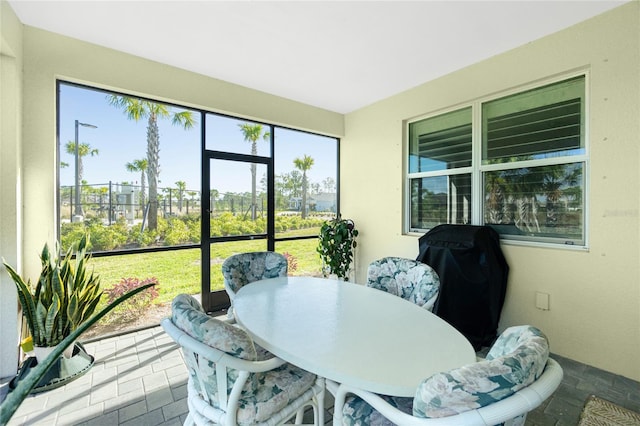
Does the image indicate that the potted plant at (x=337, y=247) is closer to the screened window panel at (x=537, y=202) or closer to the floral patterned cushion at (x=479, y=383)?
the screened window panel at (x=537, y=202)

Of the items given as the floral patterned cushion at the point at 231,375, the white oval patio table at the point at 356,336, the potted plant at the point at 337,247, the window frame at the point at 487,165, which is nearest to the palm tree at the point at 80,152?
the white oval patio table at the point at 356,336

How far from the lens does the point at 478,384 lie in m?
0.80

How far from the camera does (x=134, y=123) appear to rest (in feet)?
10.3

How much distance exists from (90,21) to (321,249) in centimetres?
339

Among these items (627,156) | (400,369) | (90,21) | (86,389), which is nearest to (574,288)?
(627,156)

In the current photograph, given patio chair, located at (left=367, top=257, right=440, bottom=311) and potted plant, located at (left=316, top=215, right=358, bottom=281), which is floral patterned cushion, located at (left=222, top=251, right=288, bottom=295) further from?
potted plant, located at (left=316, top=215, right=358, bottom=281)

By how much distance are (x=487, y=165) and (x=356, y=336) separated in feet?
8.58

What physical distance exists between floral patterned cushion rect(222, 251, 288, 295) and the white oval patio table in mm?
444

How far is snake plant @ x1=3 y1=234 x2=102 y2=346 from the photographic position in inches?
84.7

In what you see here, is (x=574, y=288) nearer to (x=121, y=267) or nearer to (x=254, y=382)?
(x=254, y=382)

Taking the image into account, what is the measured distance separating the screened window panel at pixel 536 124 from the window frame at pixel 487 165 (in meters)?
0.04

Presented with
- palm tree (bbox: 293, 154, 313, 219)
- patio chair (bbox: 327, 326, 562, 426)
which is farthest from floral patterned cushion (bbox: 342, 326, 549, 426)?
palm tree (bbox: 293, 154, 313, 219)

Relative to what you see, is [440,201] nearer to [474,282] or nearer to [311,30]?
[474,282]

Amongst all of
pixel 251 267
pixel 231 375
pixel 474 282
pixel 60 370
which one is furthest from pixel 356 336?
pixel 60 370
